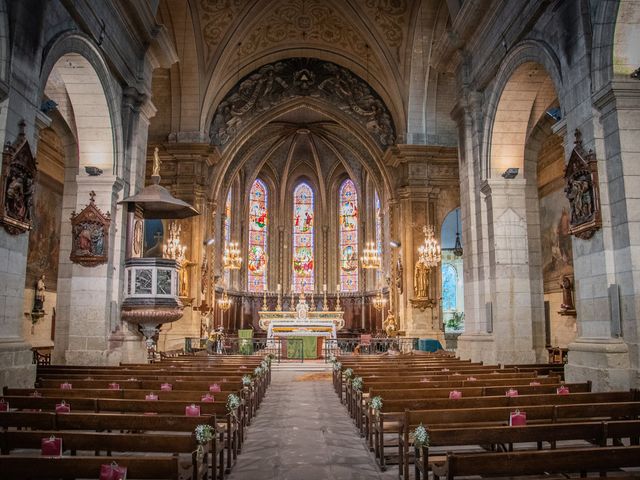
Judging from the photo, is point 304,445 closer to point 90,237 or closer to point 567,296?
point 90,237

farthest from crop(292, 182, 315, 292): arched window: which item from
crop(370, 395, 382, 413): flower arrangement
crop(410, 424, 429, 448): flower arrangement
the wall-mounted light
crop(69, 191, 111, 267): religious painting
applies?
crop(410, 424, 429, 448): flower arrangement

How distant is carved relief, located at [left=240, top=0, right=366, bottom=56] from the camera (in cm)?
2127

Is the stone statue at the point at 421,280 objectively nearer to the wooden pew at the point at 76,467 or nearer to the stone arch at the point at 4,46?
the stone arch at the point at 4,46

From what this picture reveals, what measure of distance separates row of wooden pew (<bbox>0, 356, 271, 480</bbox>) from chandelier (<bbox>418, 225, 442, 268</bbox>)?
10.4m

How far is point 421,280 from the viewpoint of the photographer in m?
20.1

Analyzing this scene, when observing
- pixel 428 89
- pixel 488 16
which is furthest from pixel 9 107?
pixel 428 89

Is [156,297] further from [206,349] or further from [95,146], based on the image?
[206,349]

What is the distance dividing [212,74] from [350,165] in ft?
37.0

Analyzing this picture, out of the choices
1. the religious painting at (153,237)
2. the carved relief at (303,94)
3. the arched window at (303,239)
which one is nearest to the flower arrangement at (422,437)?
the religious painting at (153,237)

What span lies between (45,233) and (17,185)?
10.4 meters

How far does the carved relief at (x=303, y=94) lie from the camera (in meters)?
22.9

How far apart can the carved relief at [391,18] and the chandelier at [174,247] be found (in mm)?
10493

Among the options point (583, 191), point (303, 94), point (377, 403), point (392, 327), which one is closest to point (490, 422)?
point (377, 403)

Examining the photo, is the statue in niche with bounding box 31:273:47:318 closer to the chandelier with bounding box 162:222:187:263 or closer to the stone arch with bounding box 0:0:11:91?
the chandelier with bounding box 162:222:187:263
